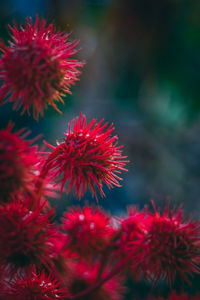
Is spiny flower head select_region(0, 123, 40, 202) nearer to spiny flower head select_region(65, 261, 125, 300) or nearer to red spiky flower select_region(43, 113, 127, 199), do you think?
red spiky flower select_region(43, 113, 127, 199)

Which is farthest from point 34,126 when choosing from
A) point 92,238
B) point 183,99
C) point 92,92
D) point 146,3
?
point 92,238

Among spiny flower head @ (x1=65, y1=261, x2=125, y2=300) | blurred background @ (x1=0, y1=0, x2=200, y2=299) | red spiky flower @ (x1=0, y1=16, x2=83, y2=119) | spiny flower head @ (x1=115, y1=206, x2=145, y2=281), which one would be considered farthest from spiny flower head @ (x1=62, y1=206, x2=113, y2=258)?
blurred background @ (x1=0, y1=0, x2=200, y2=299)

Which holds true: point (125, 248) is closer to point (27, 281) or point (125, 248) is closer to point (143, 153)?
point (27, 281)

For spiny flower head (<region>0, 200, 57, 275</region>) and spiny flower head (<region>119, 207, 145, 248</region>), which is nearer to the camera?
spiny flower head (<region>0, 200, 57, 275</region>)

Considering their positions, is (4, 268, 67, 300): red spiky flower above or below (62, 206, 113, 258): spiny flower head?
below

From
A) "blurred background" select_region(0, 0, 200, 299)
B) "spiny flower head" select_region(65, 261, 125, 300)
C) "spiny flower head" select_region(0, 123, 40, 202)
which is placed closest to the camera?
"spiny flower head" select_region(0, 123, 40, 202)

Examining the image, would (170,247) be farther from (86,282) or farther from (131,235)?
(86,282)

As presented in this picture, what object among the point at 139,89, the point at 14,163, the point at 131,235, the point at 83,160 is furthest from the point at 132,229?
the point at 139,89
